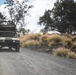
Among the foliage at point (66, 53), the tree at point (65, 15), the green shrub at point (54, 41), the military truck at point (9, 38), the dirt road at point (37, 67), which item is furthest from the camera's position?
the tree at point (65, 15)

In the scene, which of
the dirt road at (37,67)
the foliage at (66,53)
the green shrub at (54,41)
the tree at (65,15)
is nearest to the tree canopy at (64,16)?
the tree at (65,15)

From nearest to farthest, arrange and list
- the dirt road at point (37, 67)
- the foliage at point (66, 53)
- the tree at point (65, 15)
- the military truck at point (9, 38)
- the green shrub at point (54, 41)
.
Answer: the dirt road at point (37, 67) < the foliage at point (66, 53) < the military truck at point (9, 38) < the green shrub at point (54, 41) < the tree at point (65, 15)

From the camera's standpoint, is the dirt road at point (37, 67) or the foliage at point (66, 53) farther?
the foliage at point (66, 53)

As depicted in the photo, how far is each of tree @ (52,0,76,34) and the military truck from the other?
31.8m

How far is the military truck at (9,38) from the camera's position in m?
27.0

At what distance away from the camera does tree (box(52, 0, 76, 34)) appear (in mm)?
60406

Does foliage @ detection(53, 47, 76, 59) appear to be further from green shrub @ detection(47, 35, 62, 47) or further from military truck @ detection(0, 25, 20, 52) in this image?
green shrub @ detection(47, 35, 62, 47)

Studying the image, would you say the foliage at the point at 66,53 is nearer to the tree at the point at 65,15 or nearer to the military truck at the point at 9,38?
the military truck at the point at 9,38

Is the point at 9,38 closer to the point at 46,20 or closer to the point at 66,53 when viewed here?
the point at 66,53

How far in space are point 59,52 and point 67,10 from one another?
38.9 metres

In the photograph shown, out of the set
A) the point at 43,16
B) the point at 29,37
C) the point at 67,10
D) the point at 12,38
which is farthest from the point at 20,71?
the point at 43,16

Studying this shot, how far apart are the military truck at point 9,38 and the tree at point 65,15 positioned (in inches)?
1253

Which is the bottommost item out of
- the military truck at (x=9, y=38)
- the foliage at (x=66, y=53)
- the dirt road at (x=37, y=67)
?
the foliage at (x=66, y=53)

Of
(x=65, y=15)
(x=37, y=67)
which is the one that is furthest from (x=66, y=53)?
(x=65, y=15)
